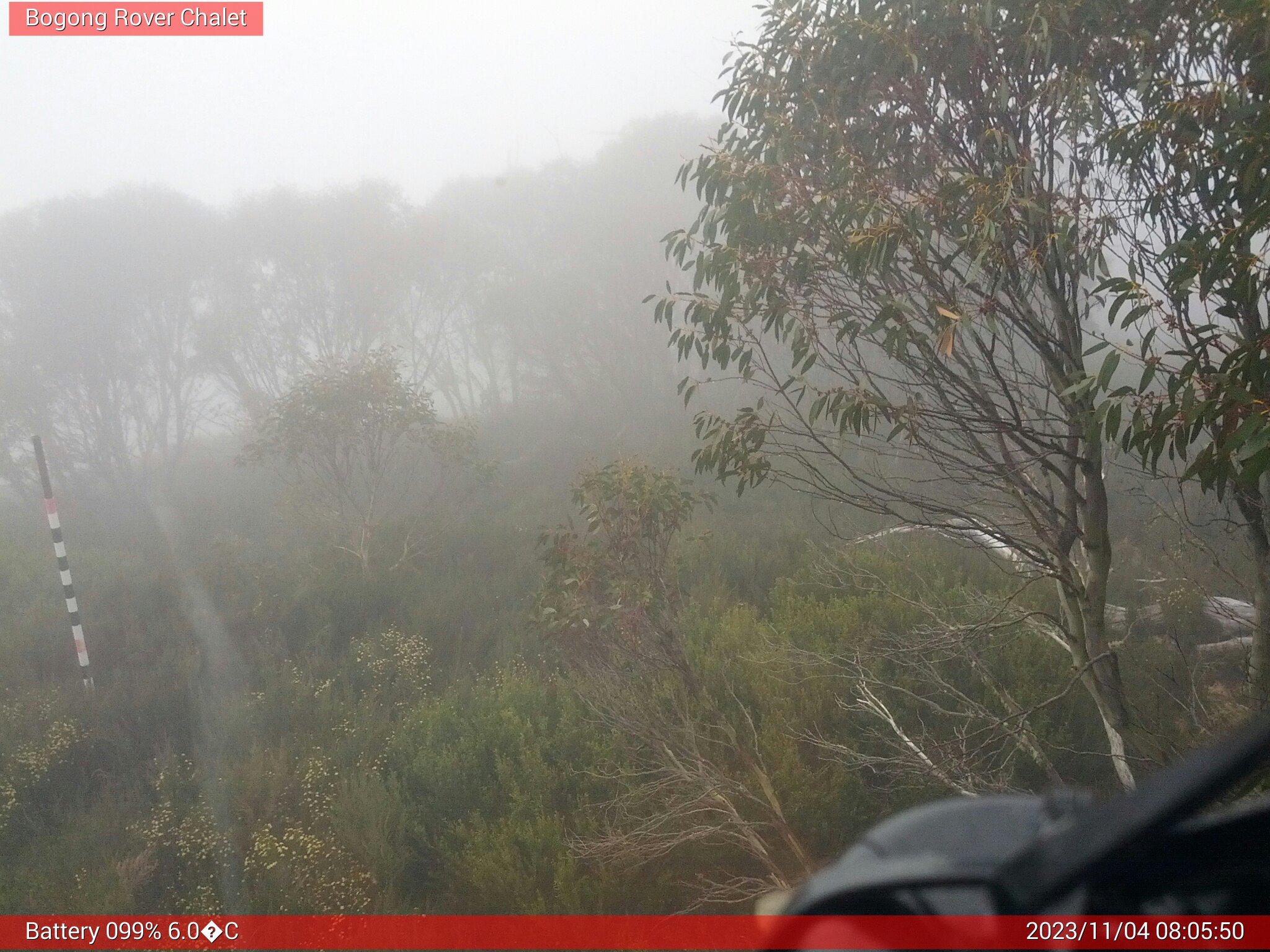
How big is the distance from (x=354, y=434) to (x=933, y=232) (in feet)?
27.0

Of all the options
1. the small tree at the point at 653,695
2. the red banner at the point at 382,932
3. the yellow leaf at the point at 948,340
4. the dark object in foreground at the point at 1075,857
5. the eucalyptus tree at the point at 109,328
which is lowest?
the red banner at the point at 382,932

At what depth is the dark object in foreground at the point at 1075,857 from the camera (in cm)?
82

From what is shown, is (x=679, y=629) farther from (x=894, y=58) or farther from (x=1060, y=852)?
(x=1060, y=852)

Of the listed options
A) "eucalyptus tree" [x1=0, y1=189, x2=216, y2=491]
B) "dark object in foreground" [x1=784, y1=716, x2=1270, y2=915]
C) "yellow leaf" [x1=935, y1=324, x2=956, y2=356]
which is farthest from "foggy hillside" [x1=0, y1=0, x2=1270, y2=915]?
"eucalyptus tree" [x1=0, y1=189, x2=216, y2=491]

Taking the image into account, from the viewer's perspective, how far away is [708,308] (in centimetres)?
417

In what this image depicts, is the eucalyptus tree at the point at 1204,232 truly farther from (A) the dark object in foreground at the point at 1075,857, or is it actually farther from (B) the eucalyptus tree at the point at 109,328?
(B) the eucalyptus tree at the point at 109,328

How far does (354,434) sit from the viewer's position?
33.7 ft

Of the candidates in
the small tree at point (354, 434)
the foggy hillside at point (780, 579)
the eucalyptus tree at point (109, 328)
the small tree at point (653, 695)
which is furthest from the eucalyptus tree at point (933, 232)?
the eucalyptus tree at point (109, 328)

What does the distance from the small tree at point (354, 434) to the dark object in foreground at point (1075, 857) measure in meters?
9.68

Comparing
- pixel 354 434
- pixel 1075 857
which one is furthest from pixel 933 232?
pixel 354 434

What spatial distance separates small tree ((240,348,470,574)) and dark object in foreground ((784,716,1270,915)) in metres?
9.68

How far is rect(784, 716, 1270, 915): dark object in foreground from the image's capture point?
0.82 metres

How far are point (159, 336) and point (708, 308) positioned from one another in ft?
55.4

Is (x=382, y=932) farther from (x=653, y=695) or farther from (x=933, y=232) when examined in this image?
(x=933, y=232)
